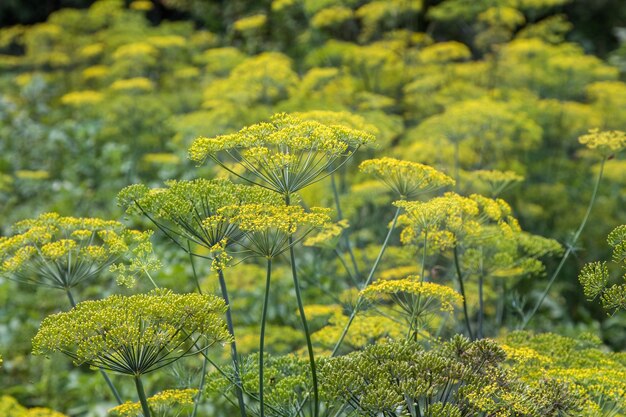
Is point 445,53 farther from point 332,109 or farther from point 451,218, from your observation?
point 451,218

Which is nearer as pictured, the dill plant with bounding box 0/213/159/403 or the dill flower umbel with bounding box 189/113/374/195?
the dill flower umbel with bounding box 189/113/374/195

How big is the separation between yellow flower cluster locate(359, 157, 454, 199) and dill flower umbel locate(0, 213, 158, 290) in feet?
3.34

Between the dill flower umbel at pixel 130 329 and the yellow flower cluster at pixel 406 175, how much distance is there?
39.9 inches

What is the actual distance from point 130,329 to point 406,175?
1.49m

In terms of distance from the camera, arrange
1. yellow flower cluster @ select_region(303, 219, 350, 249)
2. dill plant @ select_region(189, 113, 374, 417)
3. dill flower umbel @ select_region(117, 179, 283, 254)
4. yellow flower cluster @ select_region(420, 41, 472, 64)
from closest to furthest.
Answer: dill plant @ select_region(189, 113, 374, 417) < dill flower umbel @ select_region(117, 179, 283, 254) < yellow flower cluster @ select_region(303, 219, 350, 249) < yellow flower cluster @ select_region(420, 41, 472, 64)

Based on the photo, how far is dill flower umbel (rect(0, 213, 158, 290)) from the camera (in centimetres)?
298

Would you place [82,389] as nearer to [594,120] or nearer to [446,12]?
[594,120]

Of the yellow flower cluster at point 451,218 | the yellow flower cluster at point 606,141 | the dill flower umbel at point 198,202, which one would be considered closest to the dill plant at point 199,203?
the dill flower umbel at point 198,202

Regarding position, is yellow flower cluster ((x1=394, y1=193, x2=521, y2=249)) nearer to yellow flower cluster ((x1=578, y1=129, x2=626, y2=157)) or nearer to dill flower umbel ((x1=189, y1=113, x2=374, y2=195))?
dill flower umbel ((x1=189, y1=113, x2=374, y2=195))

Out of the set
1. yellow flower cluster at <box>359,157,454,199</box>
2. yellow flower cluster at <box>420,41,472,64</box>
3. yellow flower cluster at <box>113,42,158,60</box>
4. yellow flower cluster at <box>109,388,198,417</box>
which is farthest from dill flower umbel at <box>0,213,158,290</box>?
yellow flower cluster at <box>113,42,158,60</box>

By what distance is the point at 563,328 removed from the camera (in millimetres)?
6836

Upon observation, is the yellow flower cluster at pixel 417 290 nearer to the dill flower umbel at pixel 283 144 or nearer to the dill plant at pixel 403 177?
the dill plant at pixel 403 177

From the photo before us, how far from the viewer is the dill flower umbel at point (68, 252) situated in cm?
298

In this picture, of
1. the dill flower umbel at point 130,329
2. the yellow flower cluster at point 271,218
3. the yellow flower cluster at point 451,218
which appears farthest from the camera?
the yellow flower cluster at point 451,218
